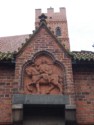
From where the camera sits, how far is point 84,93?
399 inches

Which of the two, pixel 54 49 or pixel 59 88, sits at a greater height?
pixel 54 49

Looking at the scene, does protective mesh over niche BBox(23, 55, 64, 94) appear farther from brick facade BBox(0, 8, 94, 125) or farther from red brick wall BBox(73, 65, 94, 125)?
red brick wall BBox(73, 65, 94, 125)

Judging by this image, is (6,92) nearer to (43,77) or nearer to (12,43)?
(43,77)

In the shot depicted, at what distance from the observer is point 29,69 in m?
10.1

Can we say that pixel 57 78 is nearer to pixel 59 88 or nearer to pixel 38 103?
pixel 59 88

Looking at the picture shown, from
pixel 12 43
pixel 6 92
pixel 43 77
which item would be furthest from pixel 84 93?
pixel 12 43

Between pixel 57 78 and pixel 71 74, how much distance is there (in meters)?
0.50

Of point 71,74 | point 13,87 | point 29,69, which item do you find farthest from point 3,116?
point 71,74

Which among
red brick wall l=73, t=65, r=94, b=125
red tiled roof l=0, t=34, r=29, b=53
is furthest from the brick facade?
red tiled roof l=0, t=34, r=29, b=53

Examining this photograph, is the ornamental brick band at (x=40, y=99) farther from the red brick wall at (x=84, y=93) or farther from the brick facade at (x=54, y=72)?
the red brick wall at (x=84, y=93)

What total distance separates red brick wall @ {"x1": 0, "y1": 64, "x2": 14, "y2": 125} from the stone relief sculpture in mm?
669

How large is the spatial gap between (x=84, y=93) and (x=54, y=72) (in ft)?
4.03

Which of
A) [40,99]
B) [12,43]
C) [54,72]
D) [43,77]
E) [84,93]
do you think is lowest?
[40,99]

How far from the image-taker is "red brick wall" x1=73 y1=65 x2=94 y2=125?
31.9ft
